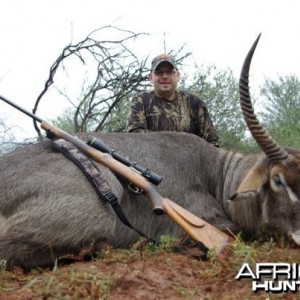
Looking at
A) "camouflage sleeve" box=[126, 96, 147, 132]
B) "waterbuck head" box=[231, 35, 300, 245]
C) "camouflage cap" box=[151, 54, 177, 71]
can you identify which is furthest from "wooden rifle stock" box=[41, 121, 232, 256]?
"camouflage cap" box=[151, 54, 177, 71]

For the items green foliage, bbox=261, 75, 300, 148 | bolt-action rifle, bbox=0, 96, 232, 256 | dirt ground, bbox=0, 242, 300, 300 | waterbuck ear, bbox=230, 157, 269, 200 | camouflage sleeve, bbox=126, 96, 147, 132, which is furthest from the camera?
green foliage, bbox=261, 75, 300, 148

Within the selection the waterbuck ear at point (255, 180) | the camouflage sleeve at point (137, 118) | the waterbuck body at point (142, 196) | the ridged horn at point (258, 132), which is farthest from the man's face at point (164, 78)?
the waterbuck ear at point (255, 180)

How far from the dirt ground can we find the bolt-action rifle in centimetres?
20

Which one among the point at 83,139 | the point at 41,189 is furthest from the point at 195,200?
the point at 41,189

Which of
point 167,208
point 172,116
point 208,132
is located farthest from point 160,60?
point 167,208

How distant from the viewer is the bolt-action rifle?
159 inches

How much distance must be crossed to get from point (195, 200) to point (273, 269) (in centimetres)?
189

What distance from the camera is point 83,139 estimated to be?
5117mm

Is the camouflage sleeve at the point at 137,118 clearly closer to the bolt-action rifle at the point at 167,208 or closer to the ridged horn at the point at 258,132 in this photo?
the bolt-action rifle at the point at 167,208

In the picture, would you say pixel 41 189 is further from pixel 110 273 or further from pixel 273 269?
pixel 273 269

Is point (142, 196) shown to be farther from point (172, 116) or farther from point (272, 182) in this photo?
point (172, 116)

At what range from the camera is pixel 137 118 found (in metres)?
6.91

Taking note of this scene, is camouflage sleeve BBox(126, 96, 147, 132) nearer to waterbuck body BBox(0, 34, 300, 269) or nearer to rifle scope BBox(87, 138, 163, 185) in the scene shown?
waterbuck body BBox(0, 34, 300, 269)

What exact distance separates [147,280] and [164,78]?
4.52m
